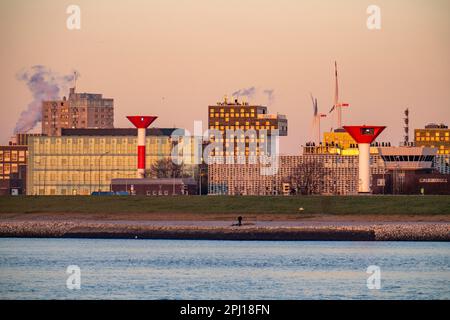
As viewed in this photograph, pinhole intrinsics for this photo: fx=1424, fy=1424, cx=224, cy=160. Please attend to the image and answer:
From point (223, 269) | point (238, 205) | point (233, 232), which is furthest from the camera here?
point (238, 205)

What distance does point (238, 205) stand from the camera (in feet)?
602

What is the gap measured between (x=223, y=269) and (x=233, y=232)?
43.5 m

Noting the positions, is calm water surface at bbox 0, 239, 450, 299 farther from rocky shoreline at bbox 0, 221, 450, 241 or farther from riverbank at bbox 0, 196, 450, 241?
riverbank at bbox 0, 196, 450, 241

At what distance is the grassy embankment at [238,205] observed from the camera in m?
177

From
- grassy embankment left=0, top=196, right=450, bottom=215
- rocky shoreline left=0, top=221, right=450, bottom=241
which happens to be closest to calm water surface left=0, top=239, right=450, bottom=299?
rocky shoreline left=0, top=221, right=450, bottom=241

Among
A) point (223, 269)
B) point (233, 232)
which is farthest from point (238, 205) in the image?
point (223, 269)

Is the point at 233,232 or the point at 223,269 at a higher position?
the point at 233,232

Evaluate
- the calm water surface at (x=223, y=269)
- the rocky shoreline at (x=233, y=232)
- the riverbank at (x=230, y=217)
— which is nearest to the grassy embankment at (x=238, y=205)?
the riverbank at (x=230, y=217)

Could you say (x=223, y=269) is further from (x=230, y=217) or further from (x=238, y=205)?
(x=238, y=205)

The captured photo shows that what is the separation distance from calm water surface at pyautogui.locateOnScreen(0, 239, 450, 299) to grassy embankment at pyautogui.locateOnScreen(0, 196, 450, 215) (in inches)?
1356

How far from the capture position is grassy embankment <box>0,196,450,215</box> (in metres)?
177

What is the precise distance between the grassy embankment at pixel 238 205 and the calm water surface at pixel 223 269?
113 feet

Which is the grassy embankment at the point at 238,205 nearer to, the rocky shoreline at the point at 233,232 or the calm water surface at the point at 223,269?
the rocky shoreline at the point at 233,232
